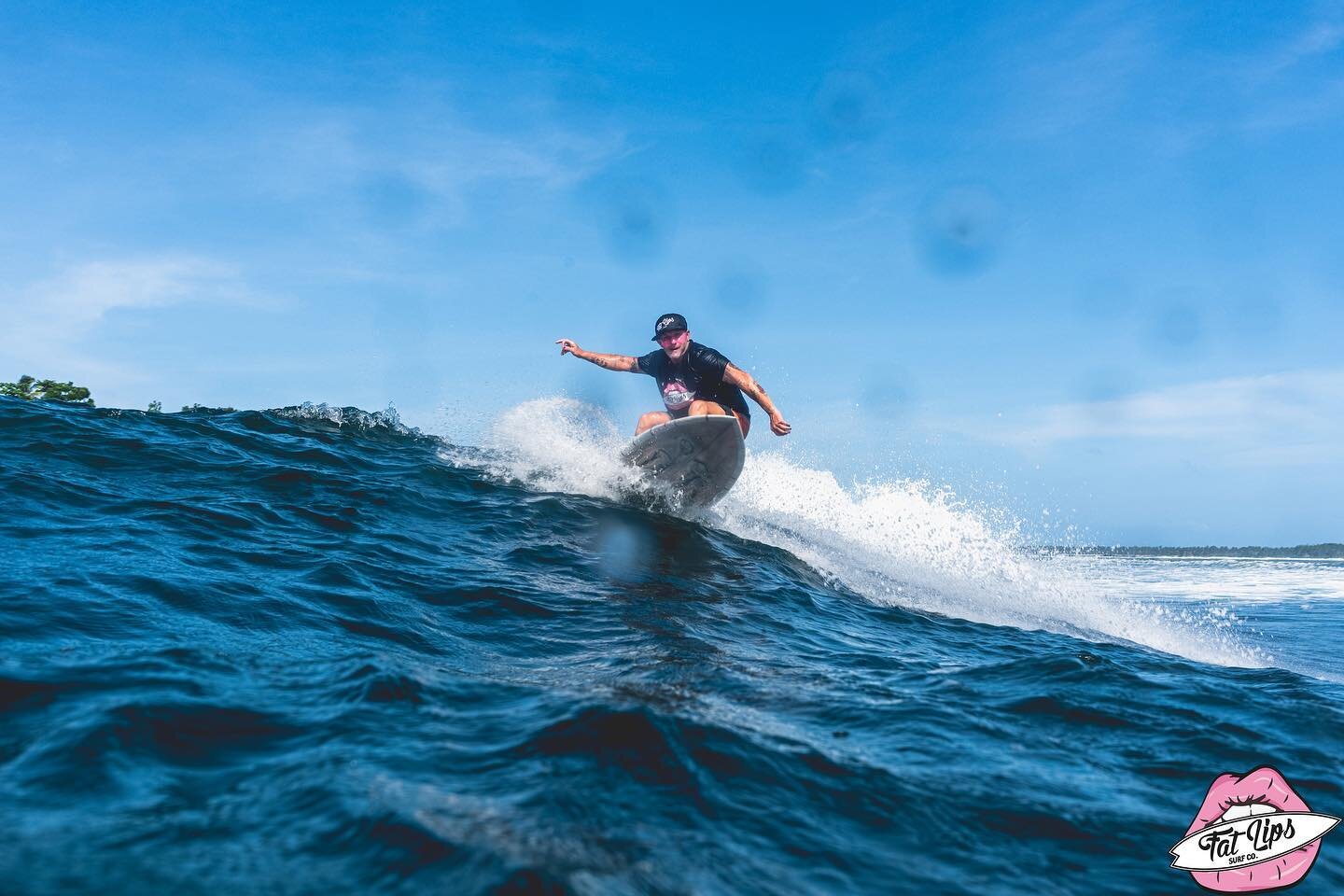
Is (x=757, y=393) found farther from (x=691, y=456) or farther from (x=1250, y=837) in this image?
(x=1250, y=837)

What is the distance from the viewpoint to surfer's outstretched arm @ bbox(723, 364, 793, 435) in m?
10.9

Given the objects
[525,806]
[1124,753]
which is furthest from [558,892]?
[1124,753]

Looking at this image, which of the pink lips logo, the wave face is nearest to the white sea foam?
the wave face

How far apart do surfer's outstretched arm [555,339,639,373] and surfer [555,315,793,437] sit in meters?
0.10

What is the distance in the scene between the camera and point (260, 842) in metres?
2.71

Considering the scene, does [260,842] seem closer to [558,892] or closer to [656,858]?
[558,892]

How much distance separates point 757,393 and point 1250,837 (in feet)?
26.2

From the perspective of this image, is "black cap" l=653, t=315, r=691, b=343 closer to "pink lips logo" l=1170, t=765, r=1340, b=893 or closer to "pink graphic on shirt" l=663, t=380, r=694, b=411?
"pink graphic on shirt" l=663, t=380, r=694, b=411

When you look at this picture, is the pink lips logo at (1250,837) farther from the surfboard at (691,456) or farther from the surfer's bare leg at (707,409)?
the surfer's bare leg at (707,409)

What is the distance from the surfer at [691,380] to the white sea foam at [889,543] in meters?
1.31

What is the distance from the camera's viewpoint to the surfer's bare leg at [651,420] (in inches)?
454

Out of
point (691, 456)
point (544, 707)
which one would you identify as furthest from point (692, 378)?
point (544, 707)

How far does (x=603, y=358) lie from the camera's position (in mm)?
12312

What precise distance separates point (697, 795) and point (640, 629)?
302cm
